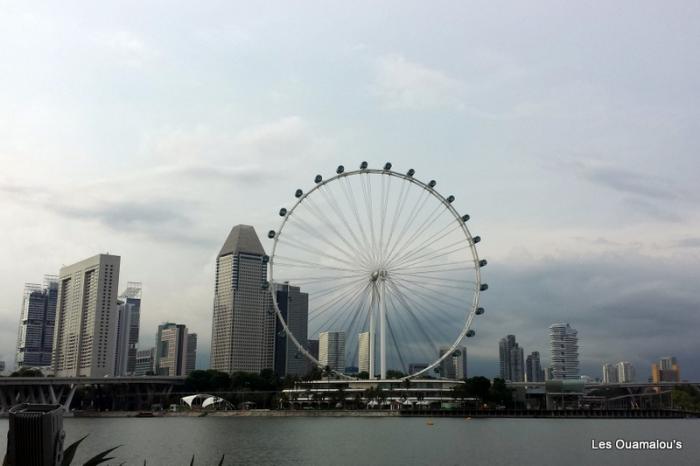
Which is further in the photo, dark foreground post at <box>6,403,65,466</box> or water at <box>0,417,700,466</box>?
water at <box>0,417,700,466</box>

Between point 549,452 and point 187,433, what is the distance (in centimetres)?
5081

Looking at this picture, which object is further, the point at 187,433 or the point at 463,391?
the point at 463,391

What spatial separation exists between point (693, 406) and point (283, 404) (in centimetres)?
10272

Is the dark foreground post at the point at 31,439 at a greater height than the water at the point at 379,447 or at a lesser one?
greater

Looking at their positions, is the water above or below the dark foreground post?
below

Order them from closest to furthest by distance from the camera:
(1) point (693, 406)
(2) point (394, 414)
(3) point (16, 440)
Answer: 1. (3) point (16, 440)
2. (2) point (394, 414)
3. (1) point (693, 406)

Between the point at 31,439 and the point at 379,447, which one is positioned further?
the point at 379,447

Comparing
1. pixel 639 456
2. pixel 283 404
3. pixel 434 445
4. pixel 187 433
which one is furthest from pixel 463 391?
pixel 639 456

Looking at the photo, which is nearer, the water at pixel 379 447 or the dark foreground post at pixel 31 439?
the dark foreground post at pixel 31 439

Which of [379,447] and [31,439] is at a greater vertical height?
[31,439]

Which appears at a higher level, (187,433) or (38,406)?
(38,406)

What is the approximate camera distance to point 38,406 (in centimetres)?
1336

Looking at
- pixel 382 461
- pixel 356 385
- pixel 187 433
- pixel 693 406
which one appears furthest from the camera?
pixel 693 406

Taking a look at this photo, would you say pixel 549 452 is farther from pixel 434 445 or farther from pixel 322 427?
pixel 322 427
